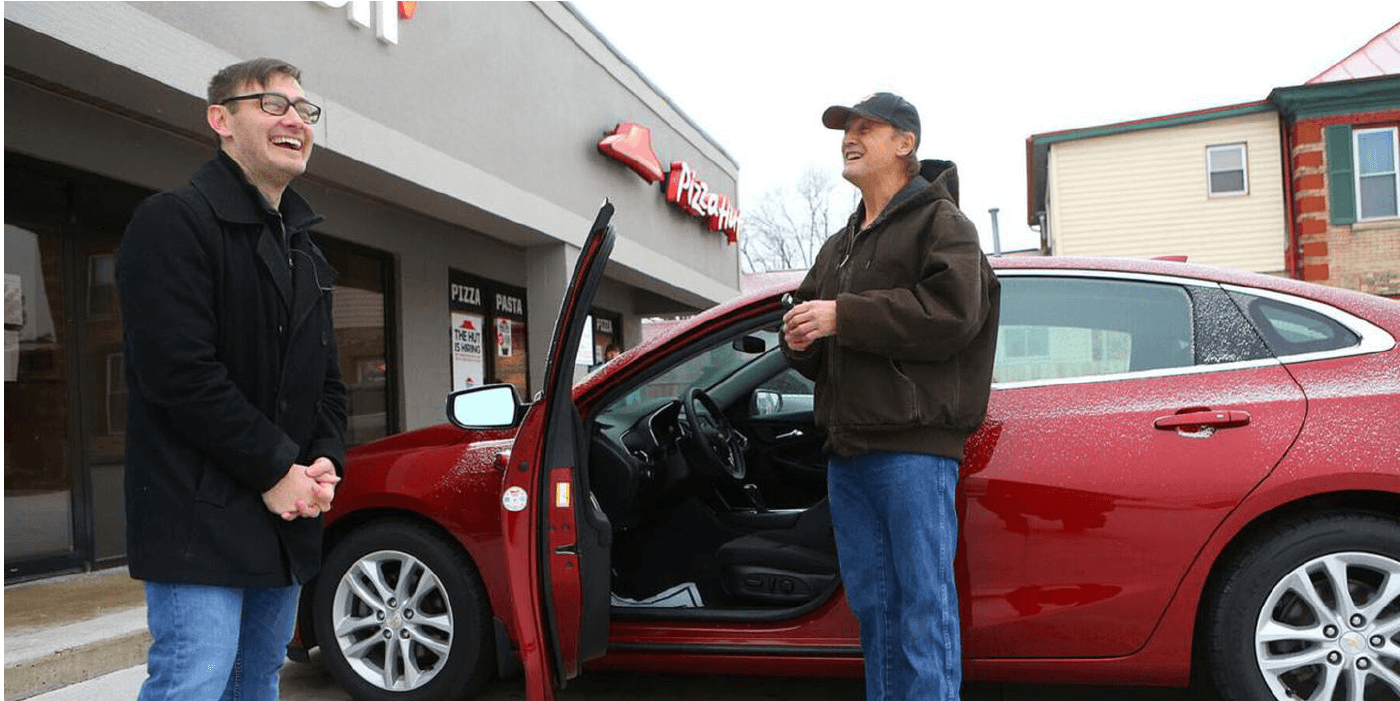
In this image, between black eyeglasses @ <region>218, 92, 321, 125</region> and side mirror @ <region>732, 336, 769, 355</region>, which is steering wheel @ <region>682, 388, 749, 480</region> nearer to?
side mirror @ <region>732, 336, 769, 355</region>

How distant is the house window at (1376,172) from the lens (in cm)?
370

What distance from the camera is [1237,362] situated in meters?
2.73

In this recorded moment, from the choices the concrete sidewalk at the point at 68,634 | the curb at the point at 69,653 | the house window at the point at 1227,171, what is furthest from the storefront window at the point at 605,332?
the curb at the point at 69,653

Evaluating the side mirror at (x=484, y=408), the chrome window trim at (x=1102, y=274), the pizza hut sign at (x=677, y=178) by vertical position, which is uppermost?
the pizza hut sign at (x=677, y=178)

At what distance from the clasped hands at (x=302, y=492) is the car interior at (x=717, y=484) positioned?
132cm

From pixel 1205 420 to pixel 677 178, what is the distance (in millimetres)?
11593

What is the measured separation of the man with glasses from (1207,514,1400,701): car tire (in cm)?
230

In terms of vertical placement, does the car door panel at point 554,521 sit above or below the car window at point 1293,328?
below

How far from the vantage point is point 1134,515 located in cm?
262

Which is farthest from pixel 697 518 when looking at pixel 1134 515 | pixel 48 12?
pixel 48 12

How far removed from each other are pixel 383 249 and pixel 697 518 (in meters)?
6.40

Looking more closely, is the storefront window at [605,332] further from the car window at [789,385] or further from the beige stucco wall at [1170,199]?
the car window at [789,385]

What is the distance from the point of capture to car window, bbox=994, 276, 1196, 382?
2.82m

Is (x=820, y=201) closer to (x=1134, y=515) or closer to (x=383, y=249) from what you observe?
(x=383, y=249)
